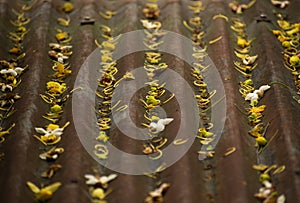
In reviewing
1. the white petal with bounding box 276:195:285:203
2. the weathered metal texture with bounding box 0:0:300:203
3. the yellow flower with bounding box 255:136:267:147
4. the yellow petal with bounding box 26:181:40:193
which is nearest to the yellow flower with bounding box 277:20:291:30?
the weathered metal texture with bounding box 0:0:300:203

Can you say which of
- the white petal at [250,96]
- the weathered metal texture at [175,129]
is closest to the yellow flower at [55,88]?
the weathered metal texture at [175,129]

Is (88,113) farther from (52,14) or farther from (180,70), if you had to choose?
(52,14)

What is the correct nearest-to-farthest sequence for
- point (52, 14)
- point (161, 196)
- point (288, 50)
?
point (161, 196)
point (288, 50)
point (52, 14)

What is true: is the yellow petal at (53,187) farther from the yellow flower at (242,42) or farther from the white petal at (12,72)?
the yellow flower at (242,42)

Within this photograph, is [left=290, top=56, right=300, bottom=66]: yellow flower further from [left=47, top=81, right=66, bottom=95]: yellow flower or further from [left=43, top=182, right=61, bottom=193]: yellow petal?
[left=43, top=182, right=61, bottom=193]: yellow petal

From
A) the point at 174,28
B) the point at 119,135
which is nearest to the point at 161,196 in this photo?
the point at 119,135
